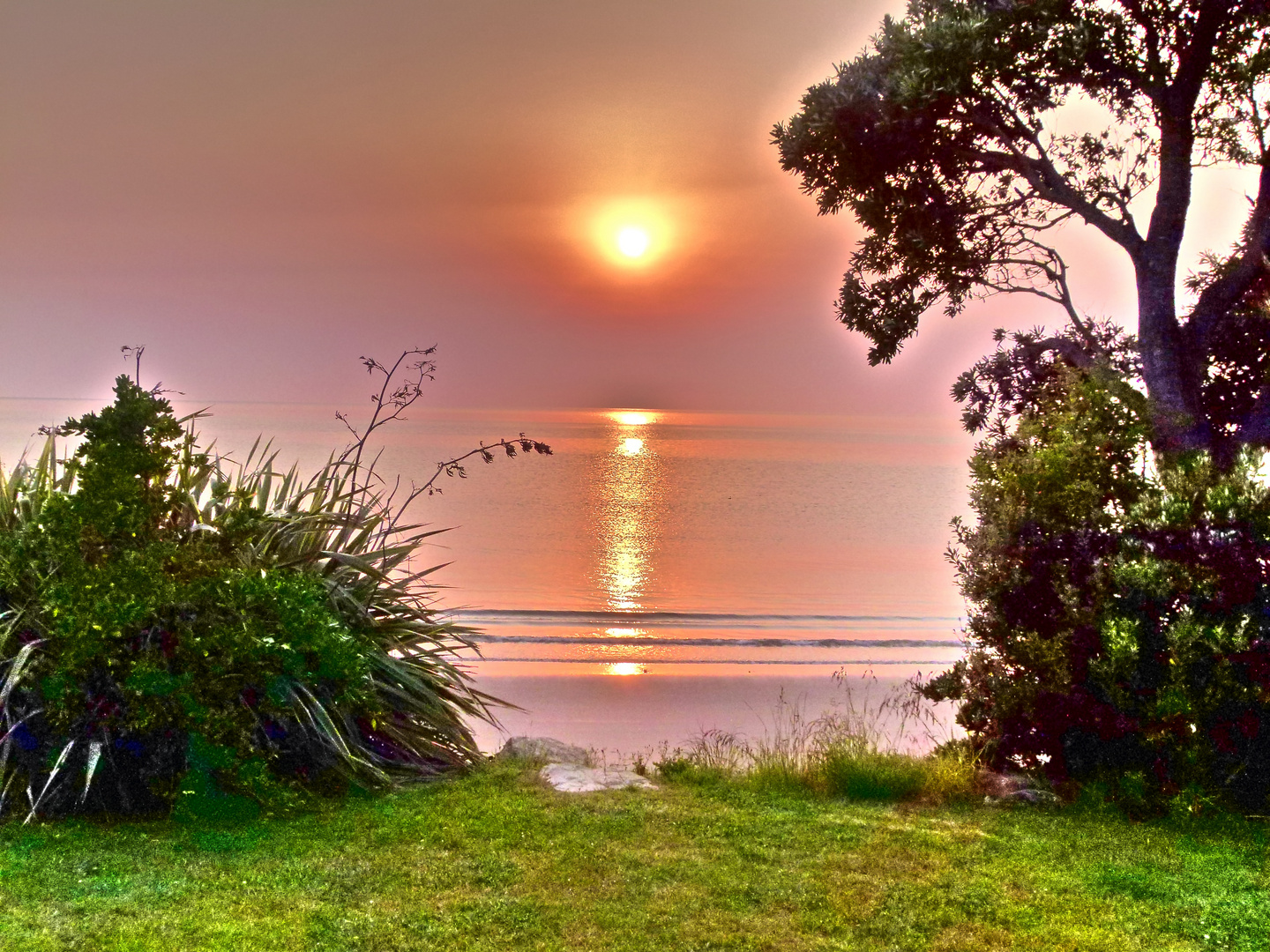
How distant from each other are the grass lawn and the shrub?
320mm

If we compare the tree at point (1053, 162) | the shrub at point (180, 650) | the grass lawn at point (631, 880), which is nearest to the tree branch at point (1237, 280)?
the tree at point (1053, 162)

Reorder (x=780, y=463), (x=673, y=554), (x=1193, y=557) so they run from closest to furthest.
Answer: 1. (x=1193, y=557)
2. (x=673, y=554)
3. (x=780, y=463)

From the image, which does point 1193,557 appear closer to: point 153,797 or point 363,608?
point 363,608

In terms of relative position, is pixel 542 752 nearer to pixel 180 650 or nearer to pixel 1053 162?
pixel 180 650

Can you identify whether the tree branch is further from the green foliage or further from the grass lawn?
the grass lawn

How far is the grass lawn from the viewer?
15.2 feet

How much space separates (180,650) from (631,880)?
2.77 m

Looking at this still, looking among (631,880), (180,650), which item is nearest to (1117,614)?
(631,880)

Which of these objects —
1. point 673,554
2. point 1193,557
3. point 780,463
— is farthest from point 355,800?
point 780,463

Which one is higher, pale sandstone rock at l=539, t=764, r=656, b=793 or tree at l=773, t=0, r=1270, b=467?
tree at l=773, t=0, r=1270, b=467

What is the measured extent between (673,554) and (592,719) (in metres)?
17.6

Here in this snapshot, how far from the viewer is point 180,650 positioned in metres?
6.06

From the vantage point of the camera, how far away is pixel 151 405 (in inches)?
271

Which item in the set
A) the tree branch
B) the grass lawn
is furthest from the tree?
the grass lawn
